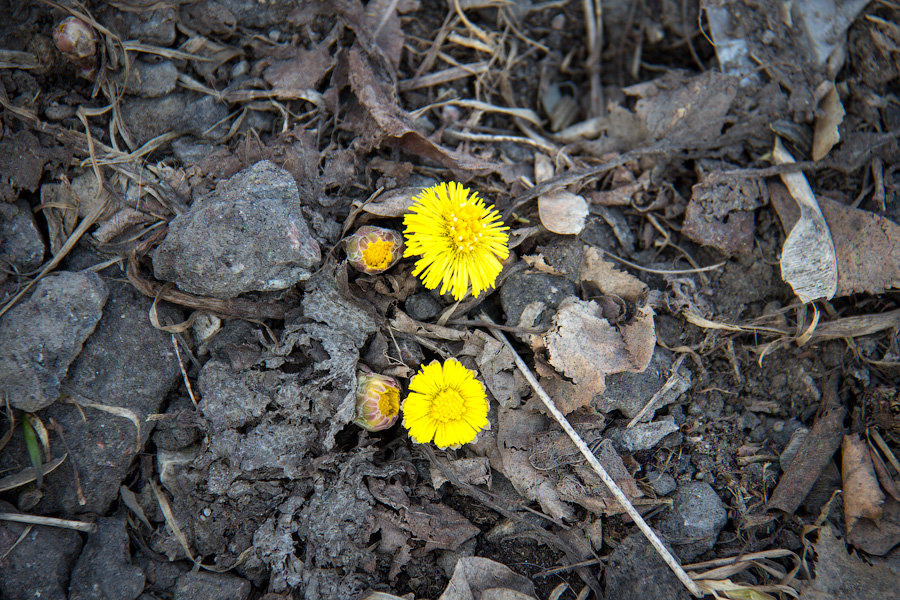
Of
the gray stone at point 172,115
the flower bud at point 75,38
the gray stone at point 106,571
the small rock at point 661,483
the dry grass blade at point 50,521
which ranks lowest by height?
the gray stone at point 106,571

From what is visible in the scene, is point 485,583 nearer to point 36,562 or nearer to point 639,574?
point 639,574

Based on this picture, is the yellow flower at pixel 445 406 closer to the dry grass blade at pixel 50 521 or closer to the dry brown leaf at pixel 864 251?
the dry grass blade at pixel 50 521

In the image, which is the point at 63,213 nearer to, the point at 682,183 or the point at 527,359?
the point at 527,359

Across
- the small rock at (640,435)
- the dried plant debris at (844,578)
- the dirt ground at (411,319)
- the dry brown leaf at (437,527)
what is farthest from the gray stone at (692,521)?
the dry brown leaf at (437,527)

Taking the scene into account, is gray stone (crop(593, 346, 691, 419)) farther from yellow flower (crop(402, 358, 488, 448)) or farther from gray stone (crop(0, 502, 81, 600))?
gray stone (crop(0, 502, 81, 600))

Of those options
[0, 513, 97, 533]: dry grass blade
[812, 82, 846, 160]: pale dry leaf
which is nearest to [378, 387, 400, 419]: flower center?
[0, 513, 97, 533]: dry grass blade

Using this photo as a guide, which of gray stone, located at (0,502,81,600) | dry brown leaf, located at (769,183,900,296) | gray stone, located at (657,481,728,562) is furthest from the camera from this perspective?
dry brown leaf, located at (769,183,900,296)
